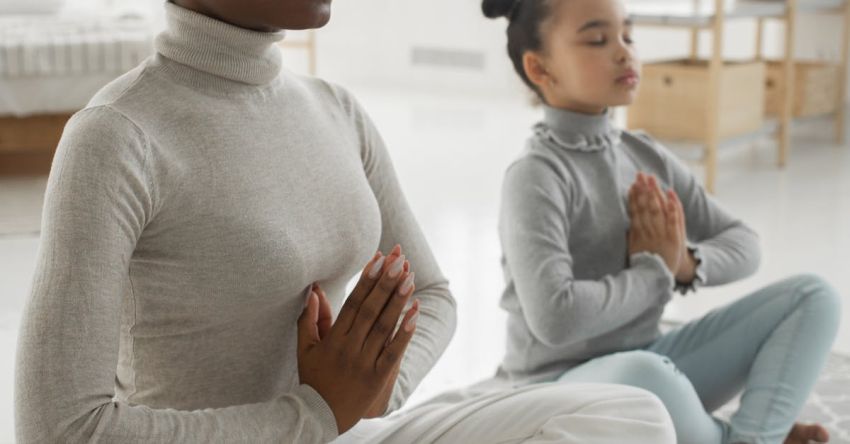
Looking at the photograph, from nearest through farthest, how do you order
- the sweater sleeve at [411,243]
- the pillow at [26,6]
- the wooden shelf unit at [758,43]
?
the sweater sleeve at [411,243] → the wooden shelf unit at [758,43] → the pillow at [26,6]

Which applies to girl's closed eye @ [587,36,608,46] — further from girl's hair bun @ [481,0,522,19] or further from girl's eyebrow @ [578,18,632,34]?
girl's hair bun @ [481,0,522,19]

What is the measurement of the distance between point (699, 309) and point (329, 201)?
5.53 ft

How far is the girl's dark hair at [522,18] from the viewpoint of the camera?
1.70m

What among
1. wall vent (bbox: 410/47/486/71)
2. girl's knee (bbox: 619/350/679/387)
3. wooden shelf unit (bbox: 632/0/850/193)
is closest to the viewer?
girl's knee (bbox: 619/350/679/387)

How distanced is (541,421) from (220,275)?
340 millimetres

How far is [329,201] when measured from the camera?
1077 millimetres

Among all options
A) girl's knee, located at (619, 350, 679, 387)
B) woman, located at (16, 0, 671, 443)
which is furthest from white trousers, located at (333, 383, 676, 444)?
girl's knee, located at (619, 350, 679, 387)

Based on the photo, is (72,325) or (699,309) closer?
(72,325)

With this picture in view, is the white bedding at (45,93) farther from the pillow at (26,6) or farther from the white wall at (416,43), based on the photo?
the white wall at (416,43)

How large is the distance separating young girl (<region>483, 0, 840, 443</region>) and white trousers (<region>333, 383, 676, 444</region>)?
381mm

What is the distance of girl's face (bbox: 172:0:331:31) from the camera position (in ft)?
3.29

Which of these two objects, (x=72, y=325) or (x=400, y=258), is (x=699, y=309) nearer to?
(x=400, y=258)

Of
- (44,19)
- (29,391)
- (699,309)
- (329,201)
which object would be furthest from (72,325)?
(44,19)

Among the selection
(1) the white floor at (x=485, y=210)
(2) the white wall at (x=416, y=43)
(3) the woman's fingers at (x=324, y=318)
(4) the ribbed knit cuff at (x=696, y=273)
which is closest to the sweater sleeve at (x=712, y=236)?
(4) the ribbed knit cuff at (x=696, y=273)
